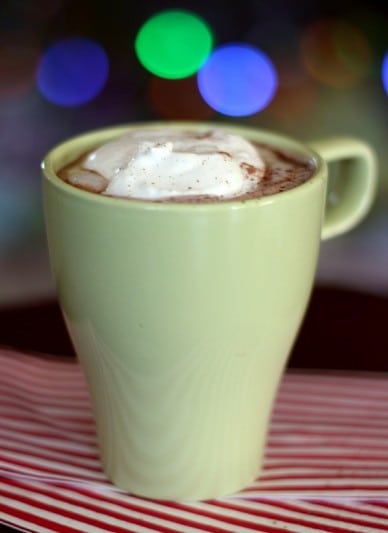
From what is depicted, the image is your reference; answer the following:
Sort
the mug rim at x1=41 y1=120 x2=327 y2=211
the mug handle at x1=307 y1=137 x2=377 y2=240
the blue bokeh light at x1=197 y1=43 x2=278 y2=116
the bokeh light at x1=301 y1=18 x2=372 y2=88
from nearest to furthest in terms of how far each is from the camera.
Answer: the mug rim at x1=41 y1=120 x2=327 y2=211 < the mug handle at x1=307 y1=137 x2=377 y2=240 < the blue bokeh light at x1=197 y1=43 x2=278 y2=116 < the bokeh light at x1=301 y1=18 x2=372 y2=88

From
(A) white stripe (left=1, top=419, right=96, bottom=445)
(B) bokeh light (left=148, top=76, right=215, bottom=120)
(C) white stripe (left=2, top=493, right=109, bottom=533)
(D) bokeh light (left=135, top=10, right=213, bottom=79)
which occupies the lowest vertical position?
(B) bokeh light (left=148, top=76, right=215, bottom=120)

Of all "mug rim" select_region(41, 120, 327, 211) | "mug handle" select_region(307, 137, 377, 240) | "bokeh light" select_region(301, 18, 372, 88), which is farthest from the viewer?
"bokeh light" select_region(301, 18, 372, 88)

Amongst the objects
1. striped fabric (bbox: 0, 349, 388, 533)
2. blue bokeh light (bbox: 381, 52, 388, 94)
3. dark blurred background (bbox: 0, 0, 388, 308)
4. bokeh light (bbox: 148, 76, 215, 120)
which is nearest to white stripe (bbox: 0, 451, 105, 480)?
striped fabric (bbox: 0, 349, 388, 533)

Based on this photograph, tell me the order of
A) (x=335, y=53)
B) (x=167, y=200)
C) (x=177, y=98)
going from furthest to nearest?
1. (x=335, y=53)
2. (x=177, y=98)
3. (x=167, y=200)

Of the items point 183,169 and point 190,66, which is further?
point 190,66

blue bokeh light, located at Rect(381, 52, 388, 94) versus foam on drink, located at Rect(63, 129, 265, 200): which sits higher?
foam on drink, located at Rect(63, 129, 265, 200)

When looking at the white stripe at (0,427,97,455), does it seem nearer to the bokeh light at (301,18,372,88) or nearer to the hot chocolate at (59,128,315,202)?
the hot chocolate at (59,128,315,202)

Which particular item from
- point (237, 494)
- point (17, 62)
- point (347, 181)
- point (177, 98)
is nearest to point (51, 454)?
point (237, 494)

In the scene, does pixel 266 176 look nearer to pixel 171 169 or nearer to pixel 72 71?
pixel 171 169

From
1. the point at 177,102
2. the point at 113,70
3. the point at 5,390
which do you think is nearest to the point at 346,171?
the point at 5,390
